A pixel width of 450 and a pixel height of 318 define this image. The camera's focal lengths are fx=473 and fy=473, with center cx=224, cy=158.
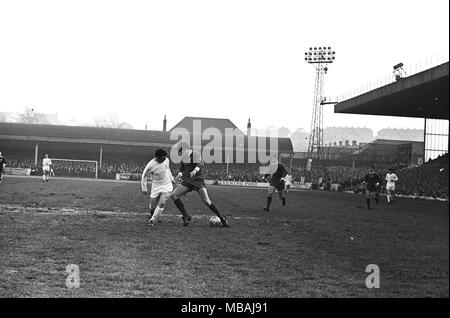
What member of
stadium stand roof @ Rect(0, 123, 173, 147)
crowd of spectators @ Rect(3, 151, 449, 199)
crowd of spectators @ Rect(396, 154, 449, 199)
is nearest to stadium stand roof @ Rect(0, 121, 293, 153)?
stadium stand roof @ Rect(0, 123, 173, 147)

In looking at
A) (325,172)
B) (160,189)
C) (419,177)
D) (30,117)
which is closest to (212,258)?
(30,117)

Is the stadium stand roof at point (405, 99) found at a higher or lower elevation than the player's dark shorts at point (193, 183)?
higher

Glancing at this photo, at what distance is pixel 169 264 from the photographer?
557 centimetres

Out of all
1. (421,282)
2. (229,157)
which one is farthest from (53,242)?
(229,157)

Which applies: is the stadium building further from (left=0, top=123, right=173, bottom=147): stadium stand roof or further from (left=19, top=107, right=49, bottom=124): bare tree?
(left=19, top=107, right=49, bottom=124): bare tree

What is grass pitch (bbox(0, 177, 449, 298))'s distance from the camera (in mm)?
4273

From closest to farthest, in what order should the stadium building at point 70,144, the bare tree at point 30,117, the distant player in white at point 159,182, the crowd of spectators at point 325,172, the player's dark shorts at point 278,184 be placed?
1. the bare tree at point 30,117
2. the stadium building at point 70,144
3. the distant player in white at point 159,182
4. the crowd of spectators at point 325,172
5. the player's dark shorts at point 278,184

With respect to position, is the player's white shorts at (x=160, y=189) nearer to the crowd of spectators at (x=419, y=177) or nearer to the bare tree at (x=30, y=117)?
the bare tree at (x=30, y=117)

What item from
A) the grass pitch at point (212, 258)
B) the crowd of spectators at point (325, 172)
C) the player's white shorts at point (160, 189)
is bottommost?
the grass pitch at point (212, 258)

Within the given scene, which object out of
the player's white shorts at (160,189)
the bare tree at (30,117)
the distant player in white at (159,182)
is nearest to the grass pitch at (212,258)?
the distant player in white at (159,182)

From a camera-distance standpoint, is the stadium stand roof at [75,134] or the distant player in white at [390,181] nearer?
the stadium stand roof at [75,134]

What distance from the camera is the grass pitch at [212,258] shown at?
427cm

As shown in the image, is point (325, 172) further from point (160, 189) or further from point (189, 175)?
point (160, 189)
